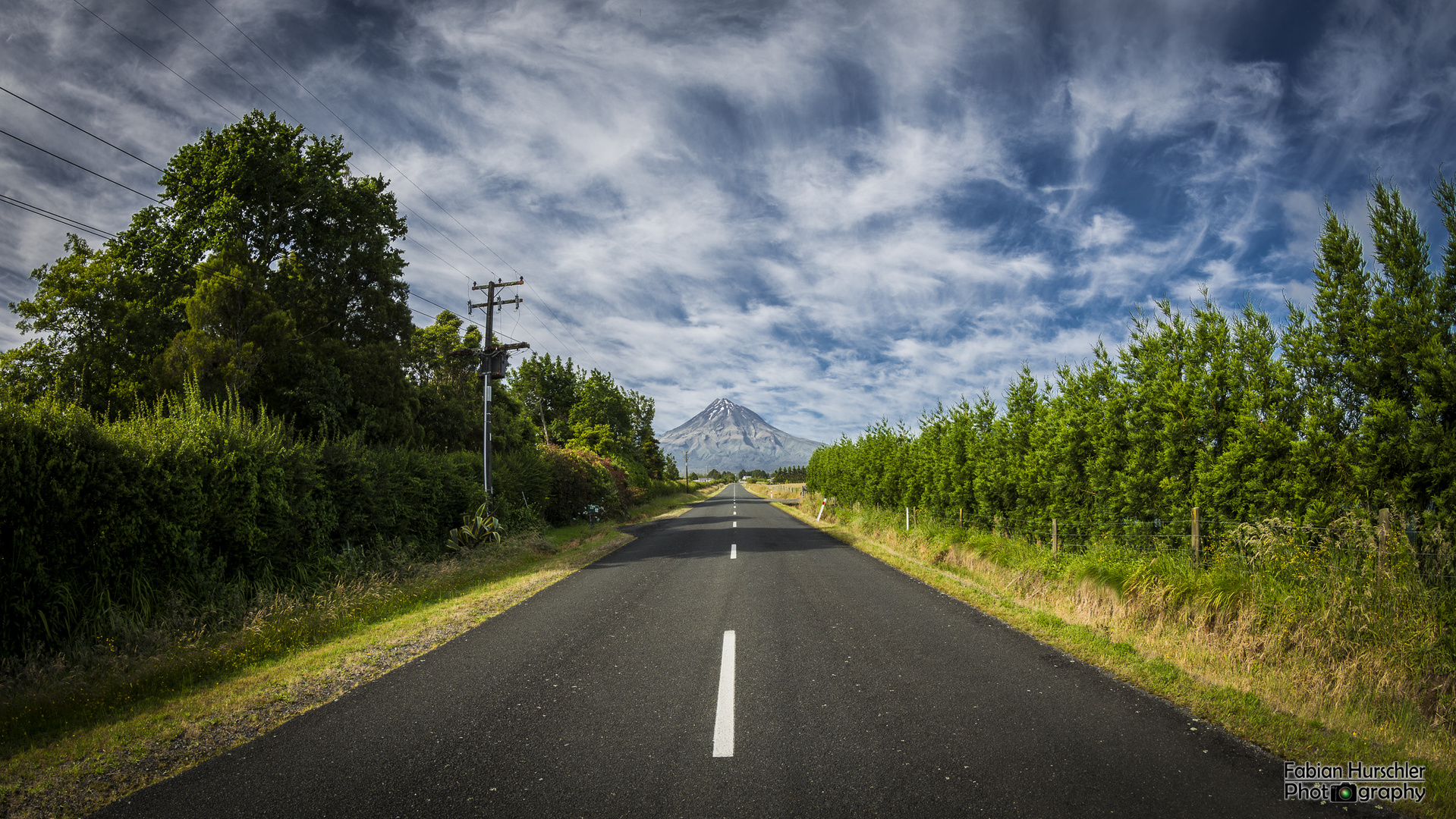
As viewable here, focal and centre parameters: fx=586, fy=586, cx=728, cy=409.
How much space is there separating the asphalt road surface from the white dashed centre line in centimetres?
2

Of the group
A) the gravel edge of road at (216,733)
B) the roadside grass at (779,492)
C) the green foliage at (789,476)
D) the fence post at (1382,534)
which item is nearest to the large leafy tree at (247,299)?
the gravel edge of road at (216,733)

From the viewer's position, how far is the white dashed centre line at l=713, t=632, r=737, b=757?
3.82m

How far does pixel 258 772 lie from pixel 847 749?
3.63m

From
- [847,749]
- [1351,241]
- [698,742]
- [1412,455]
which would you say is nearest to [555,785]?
[698,742]

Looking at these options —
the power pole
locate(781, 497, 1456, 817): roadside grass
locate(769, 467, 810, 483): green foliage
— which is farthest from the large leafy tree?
locate(769, 467, 810, 483): green foliage

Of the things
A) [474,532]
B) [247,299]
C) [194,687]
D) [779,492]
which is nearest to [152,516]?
[194,687]

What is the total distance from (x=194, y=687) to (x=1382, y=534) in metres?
11.9

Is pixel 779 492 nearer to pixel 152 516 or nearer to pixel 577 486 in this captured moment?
pixel 577 486

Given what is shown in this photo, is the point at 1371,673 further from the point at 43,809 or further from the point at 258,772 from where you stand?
the point at 43,809

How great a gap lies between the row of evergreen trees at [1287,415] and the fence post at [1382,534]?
16.2 inches

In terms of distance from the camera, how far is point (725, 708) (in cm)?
448

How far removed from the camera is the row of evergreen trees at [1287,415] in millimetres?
6547

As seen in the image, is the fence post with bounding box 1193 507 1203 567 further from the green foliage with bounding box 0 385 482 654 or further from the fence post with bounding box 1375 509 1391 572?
the green foliage with bounding box 0 385 482 654

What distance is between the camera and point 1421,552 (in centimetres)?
625
